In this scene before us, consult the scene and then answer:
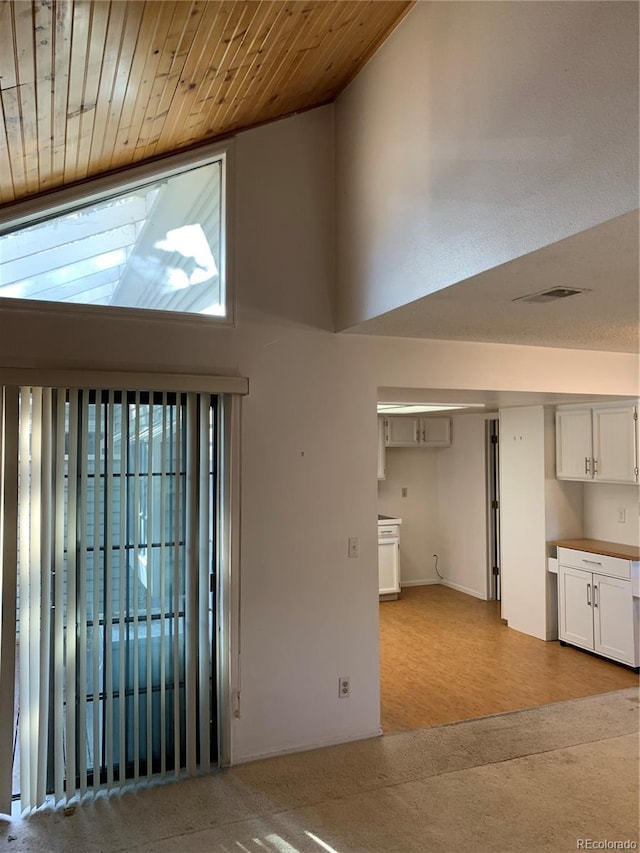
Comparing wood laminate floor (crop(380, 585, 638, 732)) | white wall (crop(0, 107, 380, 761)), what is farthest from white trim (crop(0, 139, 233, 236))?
wood laminate floor (crop(380, 585, 638, 732))

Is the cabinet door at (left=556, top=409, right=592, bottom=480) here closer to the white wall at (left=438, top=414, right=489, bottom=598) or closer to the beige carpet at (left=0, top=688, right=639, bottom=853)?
the white wall at (left=438, top=414, right=489, bottom=598)

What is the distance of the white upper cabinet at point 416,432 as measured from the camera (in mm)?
6926

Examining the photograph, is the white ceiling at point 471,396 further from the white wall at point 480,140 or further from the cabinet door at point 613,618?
the cabinet door at point 613,618

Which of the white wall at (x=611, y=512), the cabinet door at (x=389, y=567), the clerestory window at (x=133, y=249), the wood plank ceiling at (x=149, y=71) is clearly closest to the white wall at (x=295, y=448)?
the clerestory window at (x=133, y=249)

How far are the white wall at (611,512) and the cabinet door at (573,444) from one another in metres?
0.37

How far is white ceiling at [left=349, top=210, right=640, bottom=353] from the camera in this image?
1951 mm

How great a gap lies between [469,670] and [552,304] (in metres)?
3.11

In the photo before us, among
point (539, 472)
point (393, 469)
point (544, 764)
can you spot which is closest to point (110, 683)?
point (544, 764)

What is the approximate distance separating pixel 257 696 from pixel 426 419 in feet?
15.0

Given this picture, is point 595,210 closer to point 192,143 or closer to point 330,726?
point 192,143

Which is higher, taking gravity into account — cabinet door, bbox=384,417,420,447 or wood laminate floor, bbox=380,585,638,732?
cabinet door, bbox=384,417,420,447

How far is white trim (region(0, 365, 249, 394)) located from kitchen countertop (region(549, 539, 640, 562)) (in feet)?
11.0

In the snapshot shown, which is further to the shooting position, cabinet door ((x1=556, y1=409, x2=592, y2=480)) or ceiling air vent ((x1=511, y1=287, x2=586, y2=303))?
cabinet door ((x1=556, y1=409, x2=592, y2=480))

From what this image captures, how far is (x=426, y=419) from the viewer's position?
7.21m
